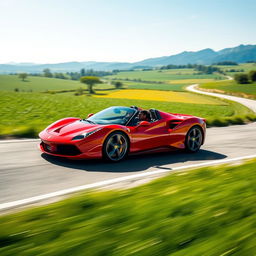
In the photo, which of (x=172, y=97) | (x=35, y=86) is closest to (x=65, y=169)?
(x=172, y=97)

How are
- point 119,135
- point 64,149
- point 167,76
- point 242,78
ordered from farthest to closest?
point 167,76 → point 242,78 → point 119,135 → point 64,149

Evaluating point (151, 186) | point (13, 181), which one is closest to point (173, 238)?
point (151, 186)

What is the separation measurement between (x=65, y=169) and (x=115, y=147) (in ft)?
4.01

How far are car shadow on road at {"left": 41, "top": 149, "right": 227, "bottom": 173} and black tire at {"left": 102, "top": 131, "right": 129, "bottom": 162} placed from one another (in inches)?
5.2

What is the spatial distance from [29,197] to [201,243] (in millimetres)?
2433

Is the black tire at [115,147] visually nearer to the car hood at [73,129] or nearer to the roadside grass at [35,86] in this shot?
the car hood at [73,129]

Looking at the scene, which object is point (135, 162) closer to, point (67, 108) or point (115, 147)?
point (115, 147)

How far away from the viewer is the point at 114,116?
736 centimetres

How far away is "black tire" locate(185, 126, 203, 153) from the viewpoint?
8180mm

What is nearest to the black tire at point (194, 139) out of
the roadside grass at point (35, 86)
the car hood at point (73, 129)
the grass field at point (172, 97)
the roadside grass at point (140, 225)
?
the car hood at point (73, 129)

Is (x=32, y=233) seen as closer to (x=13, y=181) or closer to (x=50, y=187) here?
(x=50, y=187)

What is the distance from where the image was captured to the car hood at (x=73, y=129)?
6.38 m

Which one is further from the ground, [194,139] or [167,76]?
[194,139]

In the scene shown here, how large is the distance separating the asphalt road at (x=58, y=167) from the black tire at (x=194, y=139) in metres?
0.21
